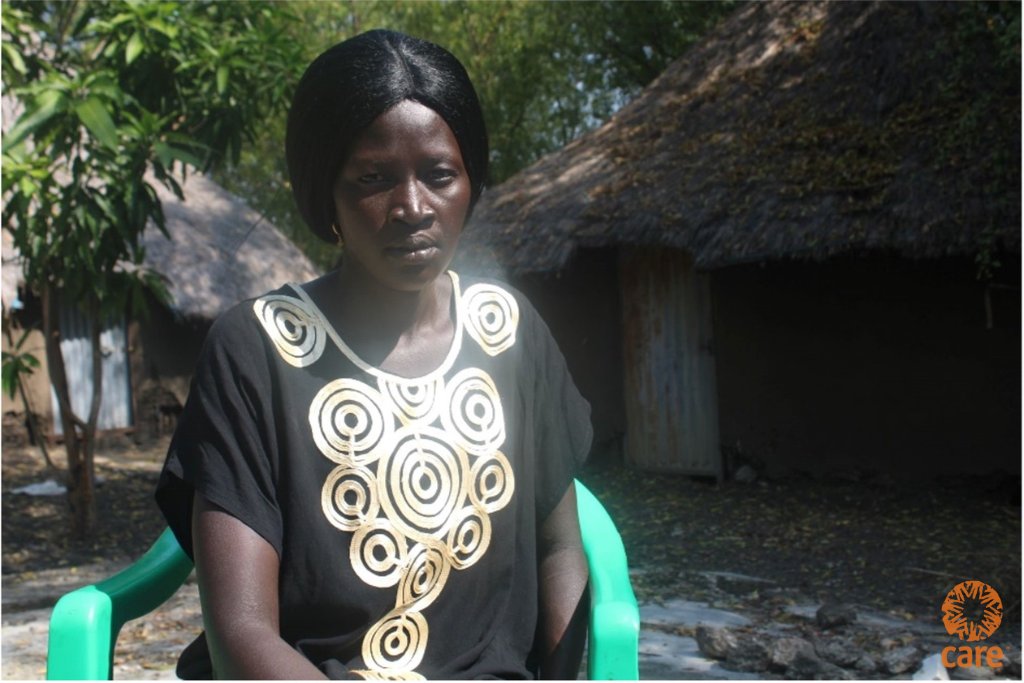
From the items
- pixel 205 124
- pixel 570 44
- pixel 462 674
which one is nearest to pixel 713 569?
pixel 205 124

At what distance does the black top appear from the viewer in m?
1.62

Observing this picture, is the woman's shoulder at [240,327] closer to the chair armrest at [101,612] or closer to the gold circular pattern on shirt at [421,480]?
the gold circular pattern on shirt at [421,480]

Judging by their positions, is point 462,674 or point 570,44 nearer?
point 462,674

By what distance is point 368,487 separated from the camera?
1.67 meters

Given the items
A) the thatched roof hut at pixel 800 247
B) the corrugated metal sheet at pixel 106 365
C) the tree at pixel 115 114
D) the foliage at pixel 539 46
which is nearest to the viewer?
the tree at pixel 115 114

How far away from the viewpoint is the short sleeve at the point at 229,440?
1586 mm

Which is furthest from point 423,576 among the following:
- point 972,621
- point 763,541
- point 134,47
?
point 763,541

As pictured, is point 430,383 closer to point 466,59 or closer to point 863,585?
point 863,585

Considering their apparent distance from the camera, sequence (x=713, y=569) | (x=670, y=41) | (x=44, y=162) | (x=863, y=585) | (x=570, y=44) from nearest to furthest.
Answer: (x=44, y=162) < (x=863, y=585) < (x=713, y=569) < (x=670, y=41) < (x=570, y=44)

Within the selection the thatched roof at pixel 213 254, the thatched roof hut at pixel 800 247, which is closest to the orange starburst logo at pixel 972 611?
the thatched roof hut at pixel 800 247

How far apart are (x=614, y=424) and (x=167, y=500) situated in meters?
7.76

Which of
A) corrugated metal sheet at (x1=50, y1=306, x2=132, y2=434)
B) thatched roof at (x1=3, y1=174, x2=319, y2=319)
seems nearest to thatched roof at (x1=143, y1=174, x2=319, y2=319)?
thatched roof at (x1=3, y1=174, x2=319, y2=319)

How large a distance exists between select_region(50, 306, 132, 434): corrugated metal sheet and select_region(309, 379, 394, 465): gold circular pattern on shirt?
34.5 ft

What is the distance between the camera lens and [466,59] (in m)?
15.4
